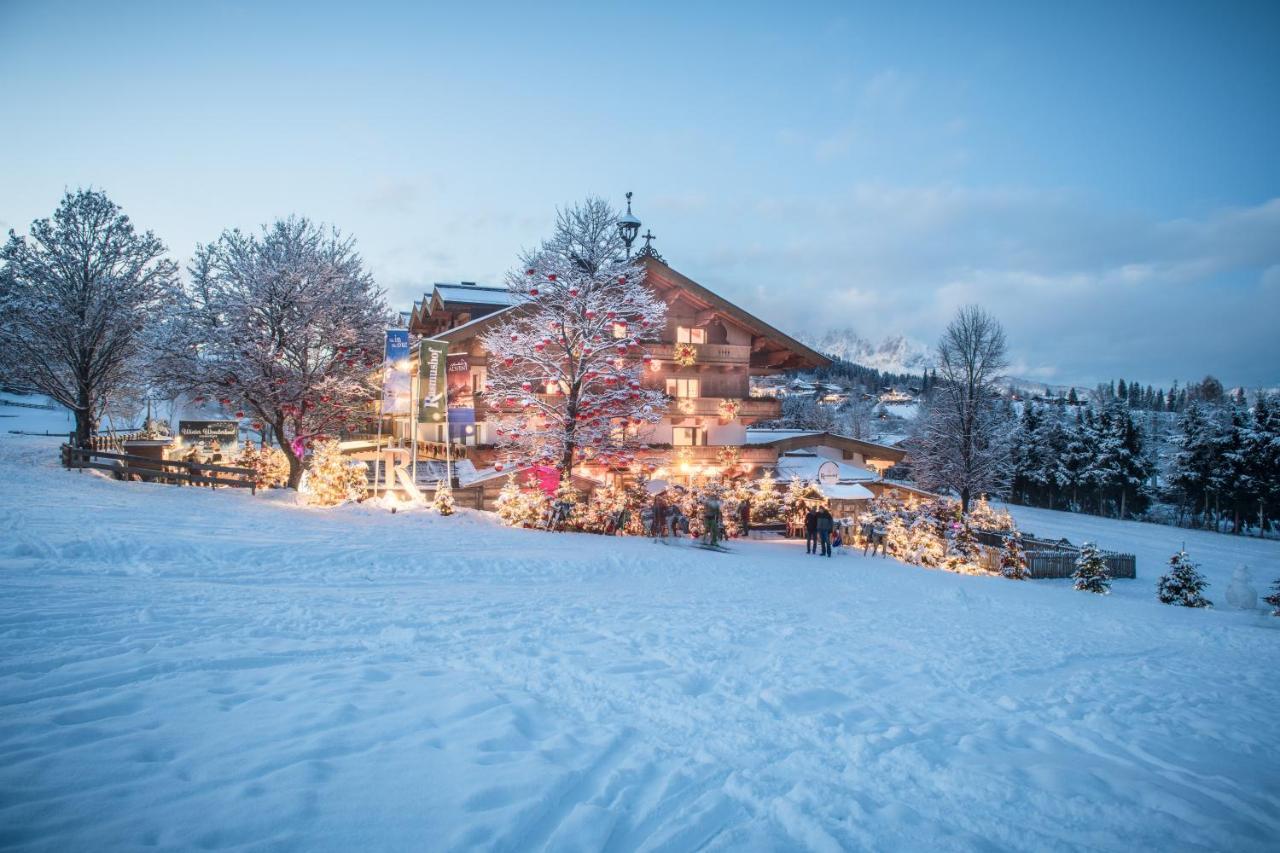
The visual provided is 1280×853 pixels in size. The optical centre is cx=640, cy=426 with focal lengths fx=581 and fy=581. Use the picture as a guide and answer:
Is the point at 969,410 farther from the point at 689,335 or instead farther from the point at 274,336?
the point at 274,336

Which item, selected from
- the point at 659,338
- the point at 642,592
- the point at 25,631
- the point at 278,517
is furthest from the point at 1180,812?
the point at 659,338

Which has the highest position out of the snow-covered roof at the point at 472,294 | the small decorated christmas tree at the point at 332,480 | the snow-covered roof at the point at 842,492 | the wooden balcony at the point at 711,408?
the snow-covered roof at the point at 472,294

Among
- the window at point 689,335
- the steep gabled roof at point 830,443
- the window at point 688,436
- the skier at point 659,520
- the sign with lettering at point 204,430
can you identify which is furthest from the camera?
the steep gabled roof at point 830,443

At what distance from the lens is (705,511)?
2283cm

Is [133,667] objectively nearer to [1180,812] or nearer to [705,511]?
[1180,812]

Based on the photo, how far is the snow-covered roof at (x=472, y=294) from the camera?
34.1 m

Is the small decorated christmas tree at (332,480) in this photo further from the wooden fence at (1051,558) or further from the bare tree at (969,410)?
the bare tree at (969,410)

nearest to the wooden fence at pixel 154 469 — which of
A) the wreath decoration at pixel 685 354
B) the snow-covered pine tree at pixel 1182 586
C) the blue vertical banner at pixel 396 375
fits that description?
the blue vertical banner at pixel 396 375

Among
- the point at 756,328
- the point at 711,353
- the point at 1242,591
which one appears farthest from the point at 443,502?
the point at 1242,591

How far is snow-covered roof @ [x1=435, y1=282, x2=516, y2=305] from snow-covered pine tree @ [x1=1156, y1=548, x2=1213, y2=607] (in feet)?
102

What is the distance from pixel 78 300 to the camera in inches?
1034

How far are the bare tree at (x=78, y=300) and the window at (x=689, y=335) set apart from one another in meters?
25.5

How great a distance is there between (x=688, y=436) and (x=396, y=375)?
1826cm

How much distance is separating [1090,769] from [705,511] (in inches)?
692
